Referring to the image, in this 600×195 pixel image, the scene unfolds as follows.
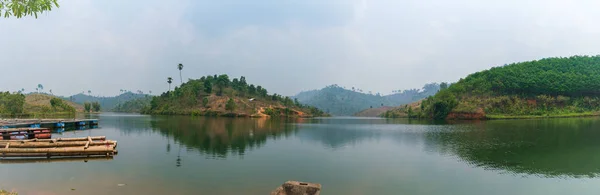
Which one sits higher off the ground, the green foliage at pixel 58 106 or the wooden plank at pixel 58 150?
the green foliage at pixel 58 106

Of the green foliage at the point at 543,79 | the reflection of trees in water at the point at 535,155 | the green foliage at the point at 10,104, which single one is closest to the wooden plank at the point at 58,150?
the reflection of trees in water at the point at 535,155

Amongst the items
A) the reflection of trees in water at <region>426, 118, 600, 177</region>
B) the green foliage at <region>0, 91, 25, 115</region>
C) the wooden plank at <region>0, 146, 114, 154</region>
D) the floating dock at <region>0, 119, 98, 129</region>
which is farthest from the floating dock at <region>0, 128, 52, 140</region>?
the green foliage at <region>0, 91, 25, 115</region>

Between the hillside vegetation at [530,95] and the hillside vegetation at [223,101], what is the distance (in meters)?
65.4

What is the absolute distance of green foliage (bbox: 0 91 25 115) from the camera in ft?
349

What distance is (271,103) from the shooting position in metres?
162

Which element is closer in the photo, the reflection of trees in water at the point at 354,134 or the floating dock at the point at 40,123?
the reflection of trees in water at the point at 354,134

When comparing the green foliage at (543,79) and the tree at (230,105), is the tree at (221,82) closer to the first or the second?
the tree at (230,105)

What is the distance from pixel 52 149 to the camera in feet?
94.3

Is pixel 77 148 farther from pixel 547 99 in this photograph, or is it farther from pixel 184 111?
pixel 547 99

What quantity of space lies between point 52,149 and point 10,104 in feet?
356

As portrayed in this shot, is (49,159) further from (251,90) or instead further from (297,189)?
(251,90)

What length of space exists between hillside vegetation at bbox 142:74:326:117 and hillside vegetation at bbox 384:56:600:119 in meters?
65.4

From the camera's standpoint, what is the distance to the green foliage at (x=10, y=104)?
106 meters

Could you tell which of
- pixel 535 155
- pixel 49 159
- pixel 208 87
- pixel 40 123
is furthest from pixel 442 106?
pixel 49 159
